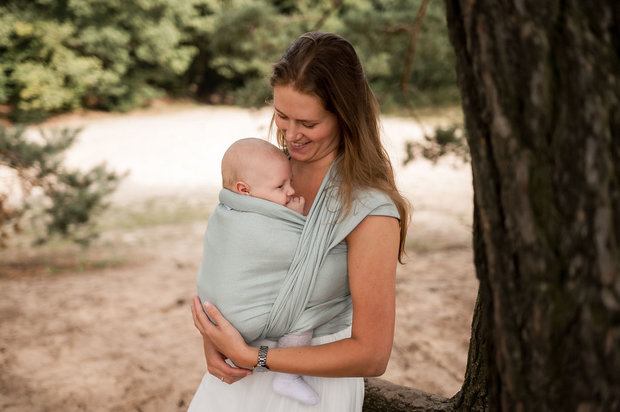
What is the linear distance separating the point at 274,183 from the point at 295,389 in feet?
1.86

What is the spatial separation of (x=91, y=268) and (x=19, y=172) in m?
1.19

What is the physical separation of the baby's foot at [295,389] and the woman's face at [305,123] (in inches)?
23.5

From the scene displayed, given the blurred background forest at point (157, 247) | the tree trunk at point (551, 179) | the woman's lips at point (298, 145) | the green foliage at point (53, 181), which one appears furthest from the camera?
the green foliage at point (53, 181)

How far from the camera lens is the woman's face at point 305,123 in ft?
4.73

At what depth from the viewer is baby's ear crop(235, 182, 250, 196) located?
1576 millimetres

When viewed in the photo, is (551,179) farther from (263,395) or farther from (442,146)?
(442,146)

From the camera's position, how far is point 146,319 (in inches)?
164

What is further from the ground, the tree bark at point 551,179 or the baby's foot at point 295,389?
the tree bark at point 551,179

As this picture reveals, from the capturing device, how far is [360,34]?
5660 millimetres

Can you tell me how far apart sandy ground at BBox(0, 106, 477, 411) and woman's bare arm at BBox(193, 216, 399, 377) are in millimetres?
715

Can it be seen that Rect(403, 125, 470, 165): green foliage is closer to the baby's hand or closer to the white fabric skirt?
the baby's hand

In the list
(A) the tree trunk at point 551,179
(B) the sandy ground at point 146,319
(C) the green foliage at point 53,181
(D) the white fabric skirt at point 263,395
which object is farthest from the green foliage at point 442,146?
(A) the tree trunk at point 551,179

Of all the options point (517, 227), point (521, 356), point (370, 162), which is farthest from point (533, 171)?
point (370, 162)

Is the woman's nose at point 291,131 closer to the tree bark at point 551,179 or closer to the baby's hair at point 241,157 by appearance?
the baby's hair at point 241,157
